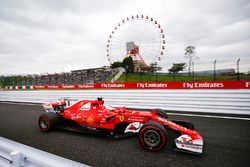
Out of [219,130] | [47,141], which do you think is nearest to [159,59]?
[219,130]

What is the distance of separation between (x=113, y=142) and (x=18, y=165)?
6.85 ft

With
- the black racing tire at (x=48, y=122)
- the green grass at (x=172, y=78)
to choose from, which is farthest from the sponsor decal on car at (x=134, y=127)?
the green grass at (x=172, y=78)

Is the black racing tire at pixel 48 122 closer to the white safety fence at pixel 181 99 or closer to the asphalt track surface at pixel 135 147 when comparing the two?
the asphalt track surface at pixel 135 147

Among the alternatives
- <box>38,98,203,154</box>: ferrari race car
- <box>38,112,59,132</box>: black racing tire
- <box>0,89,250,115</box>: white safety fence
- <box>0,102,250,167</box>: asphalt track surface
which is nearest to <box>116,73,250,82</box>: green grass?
<box>0,89,250,115</box>: white safety fence

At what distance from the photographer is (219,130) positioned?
4.06 meters

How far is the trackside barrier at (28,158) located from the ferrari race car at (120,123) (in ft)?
6.23

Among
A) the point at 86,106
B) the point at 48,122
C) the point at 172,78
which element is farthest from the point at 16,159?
the point at 172,78

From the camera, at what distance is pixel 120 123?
3.71 meters

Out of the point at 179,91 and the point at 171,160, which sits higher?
the point at 179,91

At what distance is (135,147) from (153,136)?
0.51 m

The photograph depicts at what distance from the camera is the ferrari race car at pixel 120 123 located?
296 centimetres

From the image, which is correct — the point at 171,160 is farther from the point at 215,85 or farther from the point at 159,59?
the point at 159,59

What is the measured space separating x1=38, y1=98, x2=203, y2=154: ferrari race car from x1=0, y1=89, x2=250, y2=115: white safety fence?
2.69 metres

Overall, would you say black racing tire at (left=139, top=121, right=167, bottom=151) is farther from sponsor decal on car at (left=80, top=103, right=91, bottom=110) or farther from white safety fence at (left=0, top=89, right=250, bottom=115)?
white safety fence at (left=0, top=89, right=250, bottom=115)
